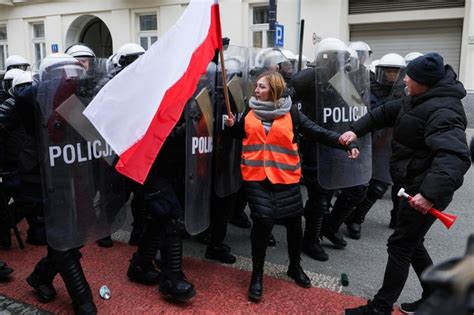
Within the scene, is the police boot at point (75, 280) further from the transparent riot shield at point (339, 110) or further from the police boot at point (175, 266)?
the transparent riot shield at point (339, 110)

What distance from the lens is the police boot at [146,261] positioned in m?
3.39

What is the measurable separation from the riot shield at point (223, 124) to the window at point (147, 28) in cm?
1184

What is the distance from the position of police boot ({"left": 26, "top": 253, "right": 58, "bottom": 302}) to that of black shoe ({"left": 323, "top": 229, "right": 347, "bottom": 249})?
2.39 m

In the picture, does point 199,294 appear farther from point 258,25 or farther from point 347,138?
point 258,25

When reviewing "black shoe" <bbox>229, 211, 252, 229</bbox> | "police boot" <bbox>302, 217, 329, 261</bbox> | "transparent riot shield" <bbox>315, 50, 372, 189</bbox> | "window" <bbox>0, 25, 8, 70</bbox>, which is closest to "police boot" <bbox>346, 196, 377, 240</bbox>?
"police boot" <bbox>302, 217, 329, 261</bbox>

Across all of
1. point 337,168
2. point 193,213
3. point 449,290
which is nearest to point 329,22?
point 337,168

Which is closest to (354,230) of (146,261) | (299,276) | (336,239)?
(336,239)

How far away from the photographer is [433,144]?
2619 millimetres

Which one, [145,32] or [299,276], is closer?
[299,276]

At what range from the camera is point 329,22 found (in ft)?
40.4

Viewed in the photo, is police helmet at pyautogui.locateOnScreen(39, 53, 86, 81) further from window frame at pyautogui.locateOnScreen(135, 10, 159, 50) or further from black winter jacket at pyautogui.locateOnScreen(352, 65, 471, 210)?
window frame at pyautogui.locateOnScreen(135, 10, 159, 50)

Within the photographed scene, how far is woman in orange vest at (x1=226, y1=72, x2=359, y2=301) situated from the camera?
324 cm

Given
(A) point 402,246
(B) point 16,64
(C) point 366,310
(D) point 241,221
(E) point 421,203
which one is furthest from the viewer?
(B) point 16,64

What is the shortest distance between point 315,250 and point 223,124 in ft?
4.61
